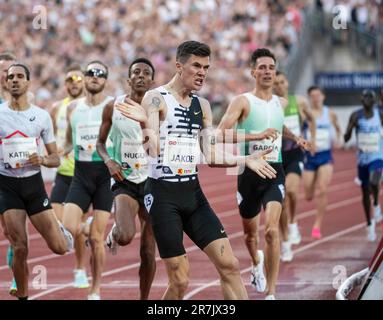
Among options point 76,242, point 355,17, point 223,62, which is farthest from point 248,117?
point 355,17

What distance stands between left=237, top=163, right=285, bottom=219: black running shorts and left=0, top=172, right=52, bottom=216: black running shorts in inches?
82.4

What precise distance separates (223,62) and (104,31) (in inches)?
133

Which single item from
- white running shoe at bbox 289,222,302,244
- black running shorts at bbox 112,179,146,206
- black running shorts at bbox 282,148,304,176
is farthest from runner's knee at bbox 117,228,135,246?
white running shoe at bbox 289,222,302,244

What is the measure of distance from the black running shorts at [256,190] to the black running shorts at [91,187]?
4.28 feet

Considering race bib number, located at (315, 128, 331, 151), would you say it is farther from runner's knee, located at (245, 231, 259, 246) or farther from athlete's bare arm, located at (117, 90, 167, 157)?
athlete's bare arm, located at (117, 90, 167, 157)

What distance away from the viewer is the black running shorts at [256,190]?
36.3 feet

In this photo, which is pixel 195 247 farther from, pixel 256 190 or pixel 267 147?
pixel 267 147

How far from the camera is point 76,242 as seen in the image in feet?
40.4

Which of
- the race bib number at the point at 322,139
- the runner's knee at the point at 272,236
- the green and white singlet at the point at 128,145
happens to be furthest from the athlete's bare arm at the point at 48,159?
the race bib number at the point at 322,139

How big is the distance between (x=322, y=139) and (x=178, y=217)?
8.76m

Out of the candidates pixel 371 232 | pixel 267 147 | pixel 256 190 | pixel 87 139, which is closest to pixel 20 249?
pixel 87 139

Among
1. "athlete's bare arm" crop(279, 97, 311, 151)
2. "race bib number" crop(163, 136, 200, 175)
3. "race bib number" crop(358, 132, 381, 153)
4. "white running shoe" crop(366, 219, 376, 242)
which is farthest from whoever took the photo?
"race bib number" crop(358, 132, 381, 153)

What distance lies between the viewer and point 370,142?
1662 cm

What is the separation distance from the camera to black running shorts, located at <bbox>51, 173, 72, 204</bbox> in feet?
42.2
